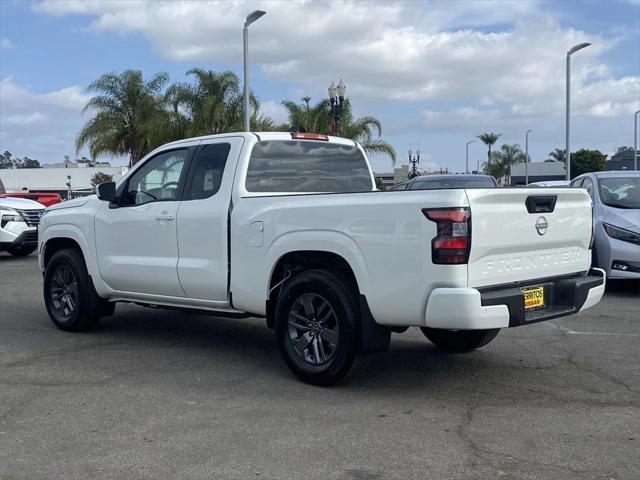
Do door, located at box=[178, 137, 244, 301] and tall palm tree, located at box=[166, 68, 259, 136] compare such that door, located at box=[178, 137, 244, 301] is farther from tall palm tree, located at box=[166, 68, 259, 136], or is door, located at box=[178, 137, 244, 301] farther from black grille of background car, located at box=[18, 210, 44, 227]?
tall palm tree, located at box=[166, 68, 259, 136]

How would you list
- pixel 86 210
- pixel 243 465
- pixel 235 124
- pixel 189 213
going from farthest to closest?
pixel 235 124 < pixel 86 210 < pixel 189 213 < pixel 243 465

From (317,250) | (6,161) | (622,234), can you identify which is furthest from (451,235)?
(6,161)

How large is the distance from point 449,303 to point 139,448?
2096 mm

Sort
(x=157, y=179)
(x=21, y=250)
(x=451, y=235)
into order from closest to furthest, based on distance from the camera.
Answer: (x=451, y=235), (x=157, y=179), (x=21, y=250)

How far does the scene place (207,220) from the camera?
21.3 ft

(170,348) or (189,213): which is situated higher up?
(189,213)

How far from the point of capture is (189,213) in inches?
262

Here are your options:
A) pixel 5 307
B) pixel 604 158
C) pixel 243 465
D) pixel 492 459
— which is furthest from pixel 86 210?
pixel 604 158

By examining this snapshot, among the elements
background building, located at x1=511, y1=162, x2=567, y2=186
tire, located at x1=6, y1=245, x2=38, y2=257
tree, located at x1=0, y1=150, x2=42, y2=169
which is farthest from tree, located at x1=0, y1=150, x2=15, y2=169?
tire, located at x1=6, y1=245, x2=38, y2=257

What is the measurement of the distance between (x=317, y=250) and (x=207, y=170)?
163 cm

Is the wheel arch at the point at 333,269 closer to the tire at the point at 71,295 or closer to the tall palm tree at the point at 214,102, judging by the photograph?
the tire at the point at 71,295

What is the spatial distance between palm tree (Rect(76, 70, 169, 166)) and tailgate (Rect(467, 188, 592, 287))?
29.6 m

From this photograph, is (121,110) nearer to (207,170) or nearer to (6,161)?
(207,170)

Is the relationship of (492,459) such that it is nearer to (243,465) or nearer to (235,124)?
(243,465)
